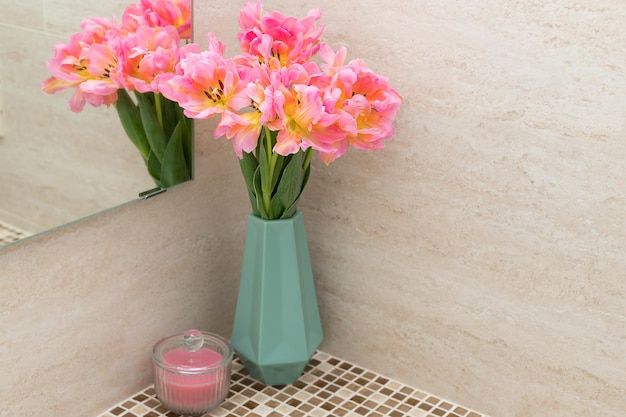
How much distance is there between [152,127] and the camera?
4.05ft

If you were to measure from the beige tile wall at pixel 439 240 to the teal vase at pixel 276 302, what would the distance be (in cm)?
10

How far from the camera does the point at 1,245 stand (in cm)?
109

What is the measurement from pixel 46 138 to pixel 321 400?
1.84ft

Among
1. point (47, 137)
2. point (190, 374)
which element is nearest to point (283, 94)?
point (47, 137)

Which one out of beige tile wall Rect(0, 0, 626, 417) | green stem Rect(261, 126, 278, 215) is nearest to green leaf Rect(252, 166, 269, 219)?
green stem Rect(261, 126, 278, 215)

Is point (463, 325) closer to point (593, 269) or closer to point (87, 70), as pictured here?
point (593, 269)

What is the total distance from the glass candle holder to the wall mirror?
24 cm

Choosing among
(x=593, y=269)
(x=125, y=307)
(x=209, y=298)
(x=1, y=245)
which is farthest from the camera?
(x=209, y=298)

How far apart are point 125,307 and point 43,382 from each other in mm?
154

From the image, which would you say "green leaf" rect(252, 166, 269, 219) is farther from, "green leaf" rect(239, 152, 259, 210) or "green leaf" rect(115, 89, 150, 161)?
"green leaf" rect(115, 89, 150, 161)

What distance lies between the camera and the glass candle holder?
1.28 meters

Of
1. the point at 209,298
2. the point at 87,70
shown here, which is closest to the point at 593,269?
the point at 209,298

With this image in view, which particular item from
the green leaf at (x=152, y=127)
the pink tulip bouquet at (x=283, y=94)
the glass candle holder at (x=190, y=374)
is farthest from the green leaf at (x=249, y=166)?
the glass candle holder at (x=190, y=374)

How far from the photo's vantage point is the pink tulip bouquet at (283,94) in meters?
1.14
